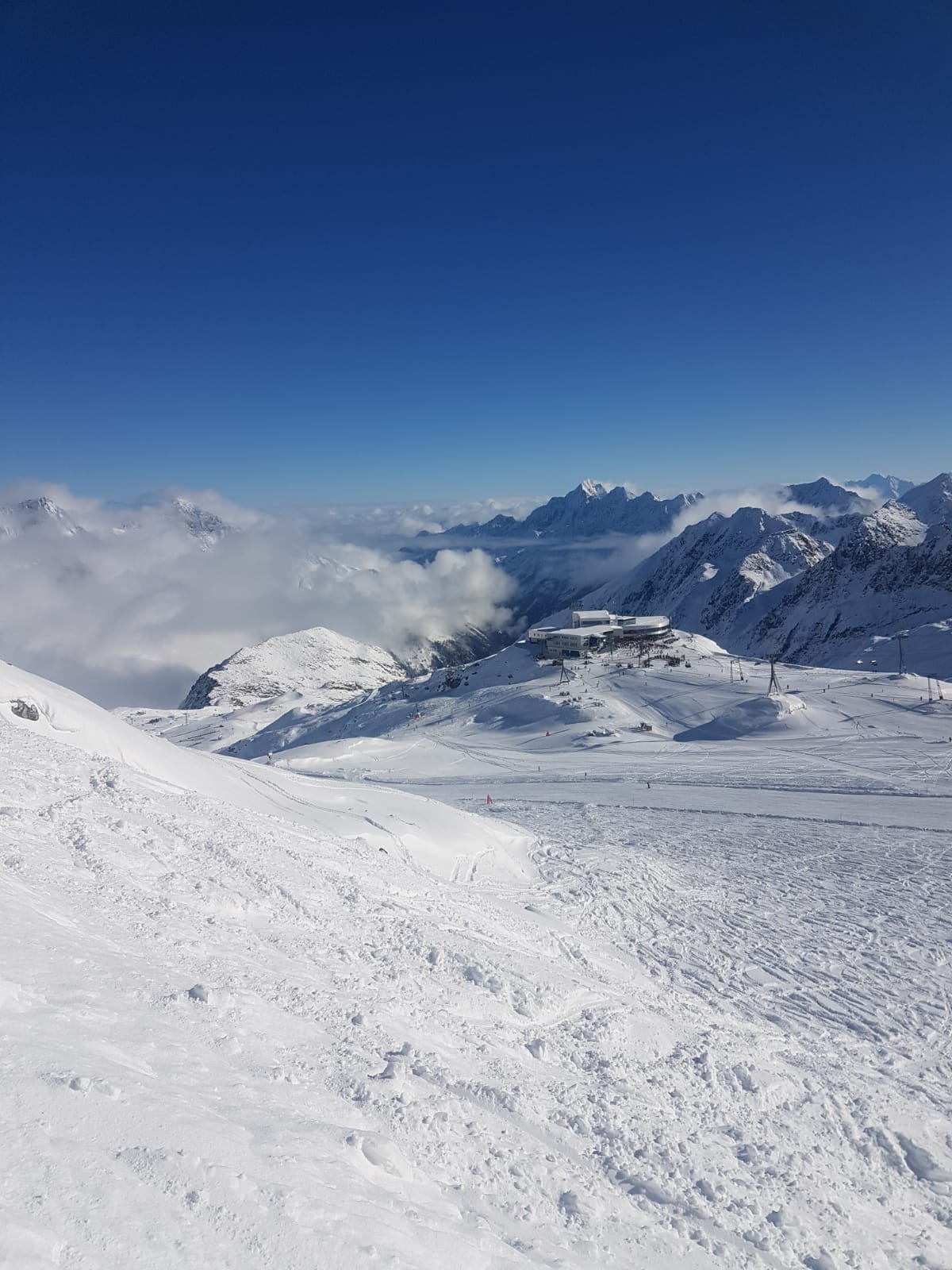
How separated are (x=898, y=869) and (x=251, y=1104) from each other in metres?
20.0

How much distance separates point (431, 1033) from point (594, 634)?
72.7m

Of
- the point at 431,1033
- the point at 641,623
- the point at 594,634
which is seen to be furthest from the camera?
the point at 641,623

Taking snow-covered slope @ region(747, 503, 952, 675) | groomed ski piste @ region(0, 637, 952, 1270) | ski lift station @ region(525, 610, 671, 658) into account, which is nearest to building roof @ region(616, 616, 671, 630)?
ski lift station @ region(525, 610, 671, 658)

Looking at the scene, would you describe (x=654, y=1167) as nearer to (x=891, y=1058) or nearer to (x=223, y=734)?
(x=891, y=1058)

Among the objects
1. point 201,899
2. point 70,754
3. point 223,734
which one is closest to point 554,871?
point 201,899

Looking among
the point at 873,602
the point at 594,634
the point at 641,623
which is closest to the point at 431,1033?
the point at 594,634

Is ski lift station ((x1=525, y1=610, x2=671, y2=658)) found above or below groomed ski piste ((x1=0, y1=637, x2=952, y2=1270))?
above

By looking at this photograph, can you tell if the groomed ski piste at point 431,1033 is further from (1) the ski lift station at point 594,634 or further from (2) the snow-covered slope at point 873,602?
(2) the snow-covered slope at point 873,602

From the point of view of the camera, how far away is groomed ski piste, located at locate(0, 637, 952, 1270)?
495 cm

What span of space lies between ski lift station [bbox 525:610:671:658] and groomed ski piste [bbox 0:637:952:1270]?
55.8 meters

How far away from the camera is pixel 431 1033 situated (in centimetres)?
835

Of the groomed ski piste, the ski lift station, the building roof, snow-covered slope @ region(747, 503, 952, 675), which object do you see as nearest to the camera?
the groomed ski piste

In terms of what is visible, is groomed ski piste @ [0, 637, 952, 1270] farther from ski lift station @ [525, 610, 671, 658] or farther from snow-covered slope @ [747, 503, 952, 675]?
snow-covered slope @ [747, 503, 952, 675]

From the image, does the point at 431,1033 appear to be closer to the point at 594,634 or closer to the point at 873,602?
the point at 594,634
